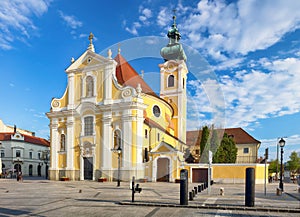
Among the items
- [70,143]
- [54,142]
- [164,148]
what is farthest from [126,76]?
[54,142]

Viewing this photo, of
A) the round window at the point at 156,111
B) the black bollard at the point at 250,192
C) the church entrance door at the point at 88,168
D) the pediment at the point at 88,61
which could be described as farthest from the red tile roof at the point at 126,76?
the black bollard at the point at 250,192

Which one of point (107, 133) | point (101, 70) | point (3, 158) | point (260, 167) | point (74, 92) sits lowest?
point (3, 158)

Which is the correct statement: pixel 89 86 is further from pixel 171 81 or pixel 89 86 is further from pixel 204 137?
pixel 171 81

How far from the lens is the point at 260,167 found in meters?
30.2

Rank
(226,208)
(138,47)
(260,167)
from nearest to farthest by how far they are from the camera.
→ (226,208), (138,47), (260,167)

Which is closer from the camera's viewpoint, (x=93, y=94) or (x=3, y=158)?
(x=93, y=94)

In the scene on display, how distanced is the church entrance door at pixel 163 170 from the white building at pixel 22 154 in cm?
3556

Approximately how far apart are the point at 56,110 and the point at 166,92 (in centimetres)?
1894

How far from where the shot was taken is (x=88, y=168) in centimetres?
3372

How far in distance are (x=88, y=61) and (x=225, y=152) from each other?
850 inches

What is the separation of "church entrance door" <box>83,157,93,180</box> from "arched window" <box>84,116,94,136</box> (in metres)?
3.06

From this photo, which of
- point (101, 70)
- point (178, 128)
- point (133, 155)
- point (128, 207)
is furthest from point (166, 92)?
point (128, 207)

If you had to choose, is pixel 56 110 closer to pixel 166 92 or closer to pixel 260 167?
pixel 166 92

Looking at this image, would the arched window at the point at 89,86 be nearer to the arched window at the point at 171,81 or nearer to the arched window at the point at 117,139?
the arched window at the point at 117,139
